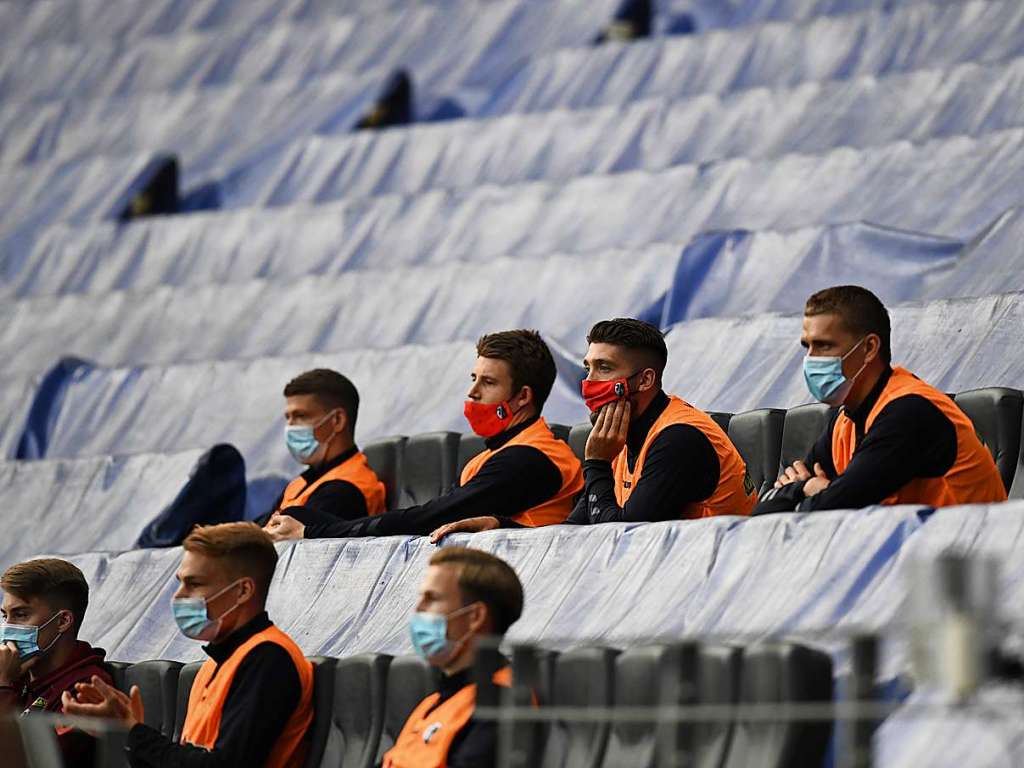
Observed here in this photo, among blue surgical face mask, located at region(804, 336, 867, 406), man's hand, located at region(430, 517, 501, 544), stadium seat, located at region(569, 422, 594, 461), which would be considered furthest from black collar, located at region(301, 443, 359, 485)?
blue surgical face mask, located at region(804, 336, 867, 406)

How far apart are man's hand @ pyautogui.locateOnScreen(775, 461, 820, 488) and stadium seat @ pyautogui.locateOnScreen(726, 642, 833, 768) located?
110cm

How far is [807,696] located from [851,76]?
5.26 metres

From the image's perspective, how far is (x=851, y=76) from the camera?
7.71m

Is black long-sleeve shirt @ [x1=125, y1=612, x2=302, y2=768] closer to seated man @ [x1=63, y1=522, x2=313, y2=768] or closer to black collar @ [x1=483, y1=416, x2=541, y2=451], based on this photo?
seated man @ [x1=63, y1=522, x2=313, y2=768]

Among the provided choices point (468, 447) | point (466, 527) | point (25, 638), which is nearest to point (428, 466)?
point (468, 447)

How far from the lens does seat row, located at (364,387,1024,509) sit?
4129 millimetres

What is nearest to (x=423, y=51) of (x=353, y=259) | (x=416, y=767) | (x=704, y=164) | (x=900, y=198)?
(x=353, y=259)

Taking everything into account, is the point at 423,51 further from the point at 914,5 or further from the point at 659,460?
the point at 659,460

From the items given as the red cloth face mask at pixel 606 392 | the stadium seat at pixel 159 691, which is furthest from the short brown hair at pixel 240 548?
the red cloth face mask at pixel 606 392

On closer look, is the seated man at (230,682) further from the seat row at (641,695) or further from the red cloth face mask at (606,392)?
the red cloth face mask at (606,392)

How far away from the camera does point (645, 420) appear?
4.14 metres

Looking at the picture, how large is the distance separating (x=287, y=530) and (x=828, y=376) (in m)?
1.48

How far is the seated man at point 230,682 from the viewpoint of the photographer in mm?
3395

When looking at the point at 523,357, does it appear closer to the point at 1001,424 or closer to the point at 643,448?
the point at 643,448
